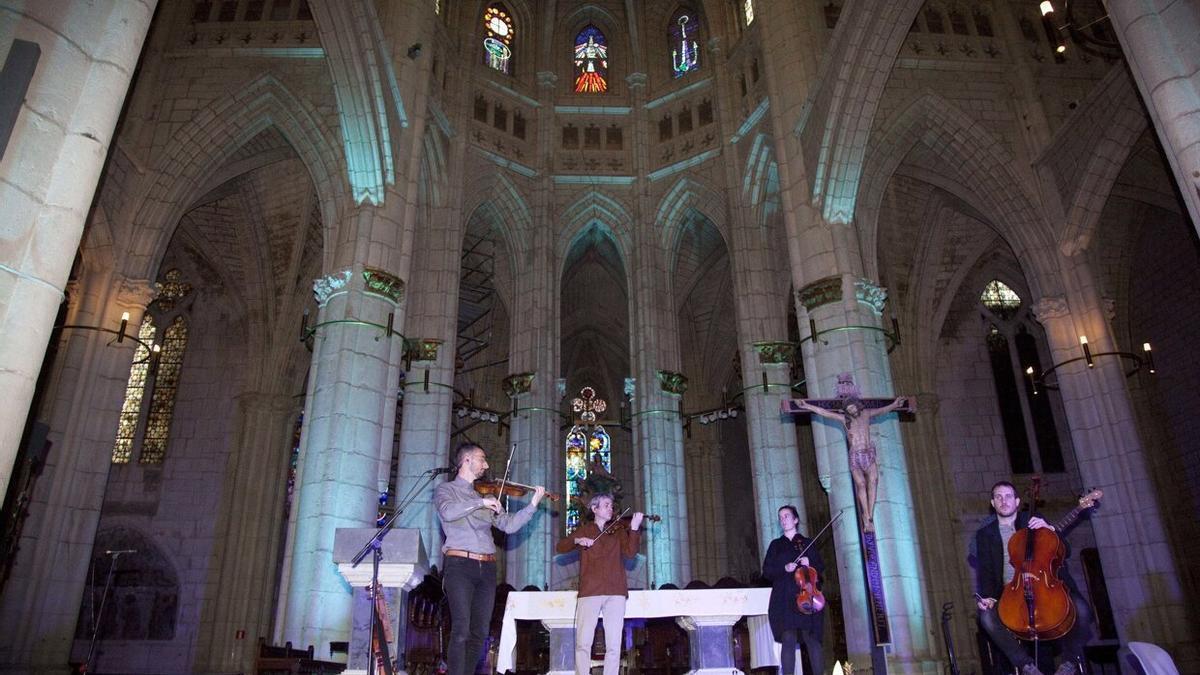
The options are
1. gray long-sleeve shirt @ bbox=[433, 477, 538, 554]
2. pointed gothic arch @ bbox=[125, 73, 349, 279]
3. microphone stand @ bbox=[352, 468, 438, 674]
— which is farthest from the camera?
pointed gothic arch @ bbox=[125, 73, 349, 279]

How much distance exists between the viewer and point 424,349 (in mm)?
16156

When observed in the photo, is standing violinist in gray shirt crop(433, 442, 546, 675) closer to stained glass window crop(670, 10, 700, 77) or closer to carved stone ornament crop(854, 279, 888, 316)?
carved stone ornament crop(854, 279, 888, 316)

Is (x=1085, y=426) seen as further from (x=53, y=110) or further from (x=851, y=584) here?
(x=53, y=110)

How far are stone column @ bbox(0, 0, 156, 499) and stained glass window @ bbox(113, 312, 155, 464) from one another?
1816cm

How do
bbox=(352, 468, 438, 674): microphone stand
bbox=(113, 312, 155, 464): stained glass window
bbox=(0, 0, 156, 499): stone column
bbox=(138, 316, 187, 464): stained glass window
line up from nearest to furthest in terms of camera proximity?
1. bbox=(0, 0, 156, 499): stone column
2. bbox=(352, 468, 438, 674): microphone stand
3. bbox=(113, 312, 155, 464): stained glass window
4. bbox=(138, 316, 187, 464): stained glass window

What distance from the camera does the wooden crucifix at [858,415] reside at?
30.1 ft

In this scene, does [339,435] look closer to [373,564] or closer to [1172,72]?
[373,564]

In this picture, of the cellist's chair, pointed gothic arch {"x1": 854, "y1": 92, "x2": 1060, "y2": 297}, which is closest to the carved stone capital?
pointed gothic arch {"x1": 854, "y1": 92, "x2": 1060, "y2": 297}

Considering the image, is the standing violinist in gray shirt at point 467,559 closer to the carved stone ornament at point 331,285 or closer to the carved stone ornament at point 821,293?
the carved stone ornament at point 331,285

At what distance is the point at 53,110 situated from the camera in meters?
3.94

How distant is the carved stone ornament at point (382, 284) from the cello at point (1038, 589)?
9.44 meters

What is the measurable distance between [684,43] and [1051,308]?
12397 mm

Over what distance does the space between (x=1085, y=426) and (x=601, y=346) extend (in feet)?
57.5

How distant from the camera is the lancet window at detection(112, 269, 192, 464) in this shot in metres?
20.5
